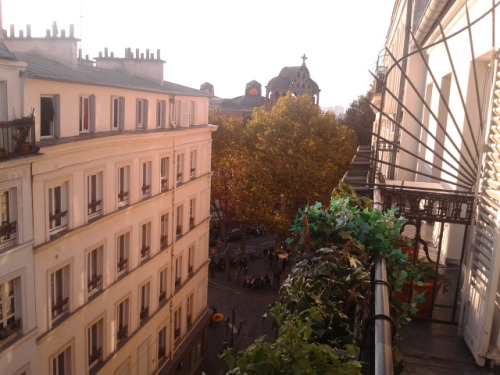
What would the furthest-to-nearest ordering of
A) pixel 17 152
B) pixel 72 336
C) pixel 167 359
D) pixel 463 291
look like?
1. pixel 167 359
2. pixel 72 336
3. pixel 17 152
4. pixel 463 291

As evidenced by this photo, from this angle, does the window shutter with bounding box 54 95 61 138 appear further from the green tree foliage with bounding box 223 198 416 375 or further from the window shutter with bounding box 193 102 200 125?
the window shutter with bounding box 193 102 200 125

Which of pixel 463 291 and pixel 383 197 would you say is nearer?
pixel 463 291

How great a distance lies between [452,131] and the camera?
39.1ft

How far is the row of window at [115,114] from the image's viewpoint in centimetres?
1355

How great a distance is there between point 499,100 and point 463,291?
2700mm

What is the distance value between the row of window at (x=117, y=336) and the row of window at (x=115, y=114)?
6.13 metres

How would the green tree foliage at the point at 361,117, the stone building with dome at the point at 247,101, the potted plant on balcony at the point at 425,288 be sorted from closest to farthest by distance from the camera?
the potted plant on balcony at the point at 425,288 → the green tree foliage at the point at 361,117 → the stone building with dome at the point at 247,101

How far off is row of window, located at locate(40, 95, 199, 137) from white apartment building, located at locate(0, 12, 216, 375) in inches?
1.9

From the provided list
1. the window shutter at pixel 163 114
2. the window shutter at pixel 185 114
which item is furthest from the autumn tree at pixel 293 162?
the window shutter at pixel 163 114

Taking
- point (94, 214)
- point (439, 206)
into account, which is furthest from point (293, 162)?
point (439, 206)

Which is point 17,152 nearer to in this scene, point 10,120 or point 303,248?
point 10,120

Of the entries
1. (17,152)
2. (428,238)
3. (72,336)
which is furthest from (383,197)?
(72,336)

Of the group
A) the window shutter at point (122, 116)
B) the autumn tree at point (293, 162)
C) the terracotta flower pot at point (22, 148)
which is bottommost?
the autumn tree at point (293, 162)

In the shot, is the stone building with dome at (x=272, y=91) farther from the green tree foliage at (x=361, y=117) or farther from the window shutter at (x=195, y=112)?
the window shutter at (x=195, y=112)
